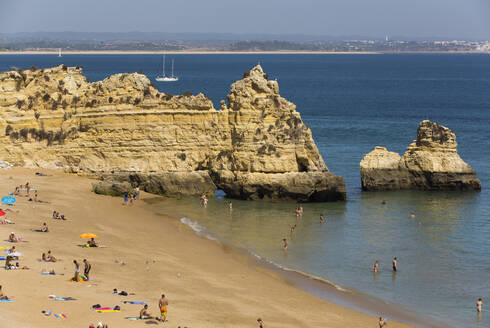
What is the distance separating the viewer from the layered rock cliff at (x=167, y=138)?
45562mm

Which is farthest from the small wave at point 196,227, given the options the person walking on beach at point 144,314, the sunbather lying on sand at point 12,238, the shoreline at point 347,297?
the person walking on beach at point 144,314

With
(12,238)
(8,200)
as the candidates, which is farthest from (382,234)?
(8,200)

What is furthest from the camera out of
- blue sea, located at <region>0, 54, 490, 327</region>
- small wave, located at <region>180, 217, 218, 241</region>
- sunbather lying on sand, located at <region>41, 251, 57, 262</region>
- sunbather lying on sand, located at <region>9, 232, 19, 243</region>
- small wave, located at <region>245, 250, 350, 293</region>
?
small wave, located at <region>180, 217, 218, 241</region>

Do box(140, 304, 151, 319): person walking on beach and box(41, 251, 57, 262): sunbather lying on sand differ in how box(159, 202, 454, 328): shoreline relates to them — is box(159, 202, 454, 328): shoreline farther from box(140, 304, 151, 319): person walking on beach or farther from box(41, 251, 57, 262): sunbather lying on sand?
box(41, 251, 57, 262): sunbather lying on sand

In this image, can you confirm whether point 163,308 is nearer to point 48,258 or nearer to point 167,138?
point 48,258

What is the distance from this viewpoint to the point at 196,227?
131ft

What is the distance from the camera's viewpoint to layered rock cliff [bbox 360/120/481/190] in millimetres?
49094

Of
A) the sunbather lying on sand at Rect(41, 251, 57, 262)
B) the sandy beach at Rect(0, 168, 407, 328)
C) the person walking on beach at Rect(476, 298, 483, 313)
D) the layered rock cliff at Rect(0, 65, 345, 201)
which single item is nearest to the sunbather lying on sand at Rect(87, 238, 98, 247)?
the sandy beach at Rect(0, 168, 407, 328)

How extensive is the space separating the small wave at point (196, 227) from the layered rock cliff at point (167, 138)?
5375 mm

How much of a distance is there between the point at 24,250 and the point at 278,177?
18.3 metres

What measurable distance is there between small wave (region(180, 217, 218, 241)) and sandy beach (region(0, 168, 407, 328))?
522 mm

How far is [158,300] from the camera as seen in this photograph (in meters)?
26.8

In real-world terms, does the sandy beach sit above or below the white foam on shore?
above

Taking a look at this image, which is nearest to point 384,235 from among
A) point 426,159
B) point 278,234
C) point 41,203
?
point 278,234
